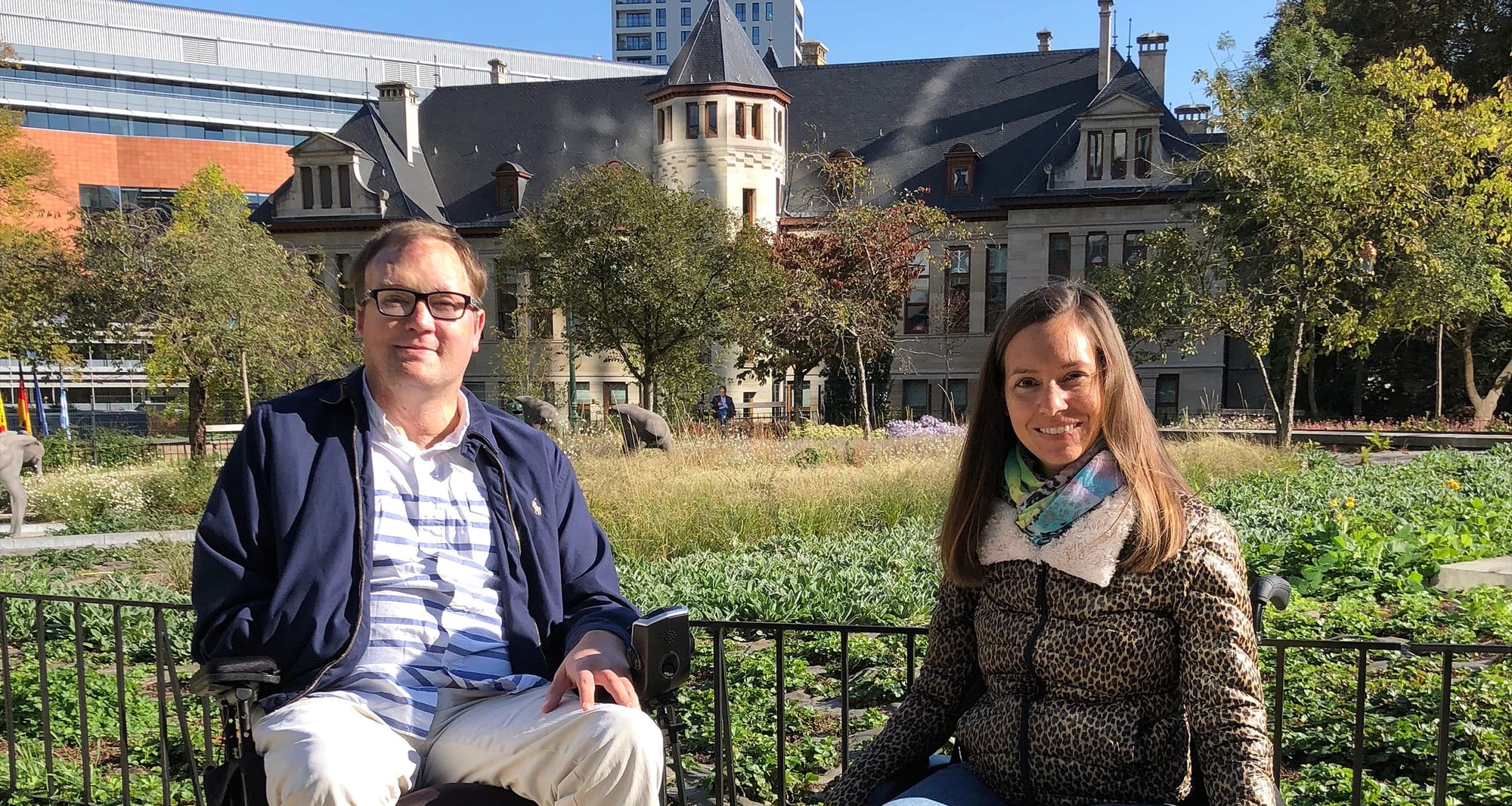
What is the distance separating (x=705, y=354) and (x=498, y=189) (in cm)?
993

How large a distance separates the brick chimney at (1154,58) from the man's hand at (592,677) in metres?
33.6

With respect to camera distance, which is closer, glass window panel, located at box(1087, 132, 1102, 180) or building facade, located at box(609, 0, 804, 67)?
glass window panel, located at box(1087, 132, 1102, 180)

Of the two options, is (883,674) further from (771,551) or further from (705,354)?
(705,354)

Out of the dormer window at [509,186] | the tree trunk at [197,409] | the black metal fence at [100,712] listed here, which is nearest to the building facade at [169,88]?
the dormer window at [509,186]

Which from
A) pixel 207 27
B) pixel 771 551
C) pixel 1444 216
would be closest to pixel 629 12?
pixel 207 27

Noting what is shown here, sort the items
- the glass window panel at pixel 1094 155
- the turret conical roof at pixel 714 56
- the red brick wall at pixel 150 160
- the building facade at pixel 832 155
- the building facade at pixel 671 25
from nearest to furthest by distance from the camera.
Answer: the glass window panel at pixel 1094 155 < the building facade at pixel 832 155 < the turret conical roof at pixel 714 56 < the red brick wall at pixel 150 160 < the building facade at pixel 671 25

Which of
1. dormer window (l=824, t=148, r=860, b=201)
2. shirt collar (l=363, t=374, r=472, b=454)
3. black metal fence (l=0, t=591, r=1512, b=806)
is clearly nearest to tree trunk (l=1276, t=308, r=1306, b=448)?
dormer window (l=824, t=148, r=860, b=201)

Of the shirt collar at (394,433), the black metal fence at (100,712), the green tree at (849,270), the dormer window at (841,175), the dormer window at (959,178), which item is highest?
the dormer window at (959,178)

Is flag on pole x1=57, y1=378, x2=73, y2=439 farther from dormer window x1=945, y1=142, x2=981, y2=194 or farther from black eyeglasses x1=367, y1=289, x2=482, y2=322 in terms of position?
dormer window x1=945, y1=142, x2=981, y2=194

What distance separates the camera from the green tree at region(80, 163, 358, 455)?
1884 cm

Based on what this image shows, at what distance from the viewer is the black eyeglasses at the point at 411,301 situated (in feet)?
8.63

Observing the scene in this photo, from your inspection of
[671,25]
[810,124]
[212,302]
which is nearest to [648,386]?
[212,302]

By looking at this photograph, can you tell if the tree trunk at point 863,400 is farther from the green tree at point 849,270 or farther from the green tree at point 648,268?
the green tree at point 648,268

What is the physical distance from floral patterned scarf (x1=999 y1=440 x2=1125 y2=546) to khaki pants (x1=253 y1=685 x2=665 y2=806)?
0.96 meters
